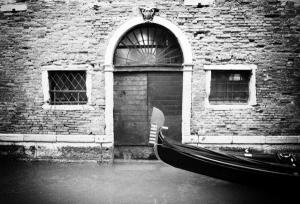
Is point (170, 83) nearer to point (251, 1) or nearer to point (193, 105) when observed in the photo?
point (193, 105)

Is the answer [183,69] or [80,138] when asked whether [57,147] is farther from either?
[183,69]

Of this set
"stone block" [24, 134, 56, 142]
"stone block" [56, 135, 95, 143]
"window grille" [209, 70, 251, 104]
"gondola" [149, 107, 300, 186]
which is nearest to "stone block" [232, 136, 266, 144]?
"window grille" [209, 70, 251, 104]

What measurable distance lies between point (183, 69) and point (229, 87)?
50.5 inches

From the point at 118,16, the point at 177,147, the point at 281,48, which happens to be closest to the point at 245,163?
the point at 177,147

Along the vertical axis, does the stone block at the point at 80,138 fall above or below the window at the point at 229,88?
below

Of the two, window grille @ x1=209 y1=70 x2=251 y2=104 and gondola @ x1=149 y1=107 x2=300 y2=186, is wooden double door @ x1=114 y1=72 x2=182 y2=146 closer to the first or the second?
window grille @ x1=209 y1=70 x2=251 y2=104

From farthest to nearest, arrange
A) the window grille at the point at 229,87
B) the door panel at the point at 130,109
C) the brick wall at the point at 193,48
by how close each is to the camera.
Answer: the door panel at the point at 130,109
the window grille at the point at 229,87
the brick wall at the point at 193,48

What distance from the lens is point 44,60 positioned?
4.89 metres

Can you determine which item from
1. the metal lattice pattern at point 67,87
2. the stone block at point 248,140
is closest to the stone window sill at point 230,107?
the stone block at point 248,140

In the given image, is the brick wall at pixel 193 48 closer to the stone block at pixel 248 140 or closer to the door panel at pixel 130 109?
the stone block at pixel 248 140

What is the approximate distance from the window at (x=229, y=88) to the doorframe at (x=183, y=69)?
1.75 feet

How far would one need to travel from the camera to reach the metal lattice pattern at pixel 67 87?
4.98 metres

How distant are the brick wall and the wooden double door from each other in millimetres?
432

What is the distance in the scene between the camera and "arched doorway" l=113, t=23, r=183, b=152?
4949mm
